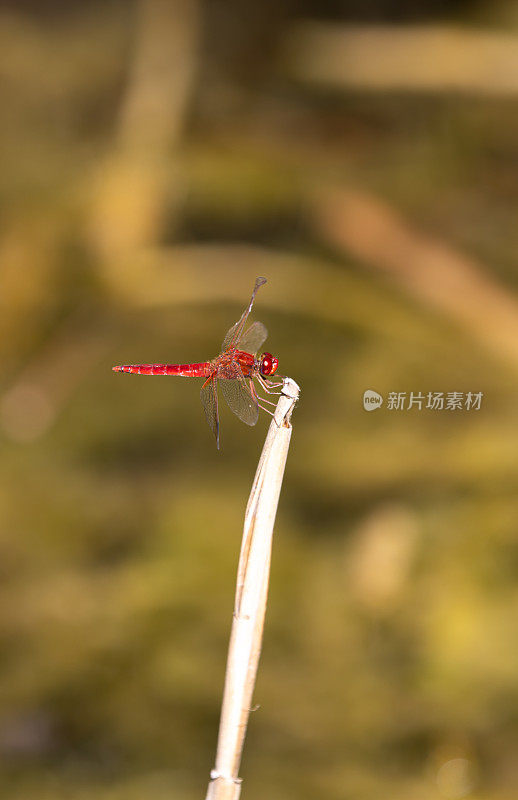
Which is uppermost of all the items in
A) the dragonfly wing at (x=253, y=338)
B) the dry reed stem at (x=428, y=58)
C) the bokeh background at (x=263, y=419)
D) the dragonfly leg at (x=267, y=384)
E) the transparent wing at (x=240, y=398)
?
the dry reed stem at (x=428, y=58)

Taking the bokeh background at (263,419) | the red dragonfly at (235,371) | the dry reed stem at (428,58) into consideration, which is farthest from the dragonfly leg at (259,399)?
the dry reed stem at (428,58)

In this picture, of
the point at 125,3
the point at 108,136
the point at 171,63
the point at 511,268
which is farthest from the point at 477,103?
the point at 125,3

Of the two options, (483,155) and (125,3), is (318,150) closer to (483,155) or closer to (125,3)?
(483,155)

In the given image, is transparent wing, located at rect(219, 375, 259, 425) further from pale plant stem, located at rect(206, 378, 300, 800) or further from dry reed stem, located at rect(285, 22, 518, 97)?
dry reed stem, located at rect(285, 22, 518, 97)

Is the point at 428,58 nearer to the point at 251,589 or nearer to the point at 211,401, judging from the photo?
the point at 211,401

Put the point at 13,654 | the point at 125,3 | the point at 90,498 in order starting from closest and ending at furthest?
1. the point at 13,654
2. the point at 90,498
3. the point at 125,3

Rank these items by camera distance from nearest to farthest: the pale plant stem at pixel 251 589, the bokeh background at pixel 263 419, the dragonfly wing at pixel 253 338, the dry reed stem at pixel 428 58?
the pale plant stem at pixel 251 589, the dragonfly wing at pixel 253 338, the bokeh background at pixel 263 419, the dry reed stem at pixel 428 58

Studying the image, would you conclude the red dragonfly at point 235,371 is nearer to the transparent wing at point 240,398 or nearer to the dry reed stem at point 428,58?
the transparent wing at point 240,398

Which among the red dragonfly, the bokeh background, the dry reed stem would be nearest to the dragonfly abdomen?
the red dragonfly
